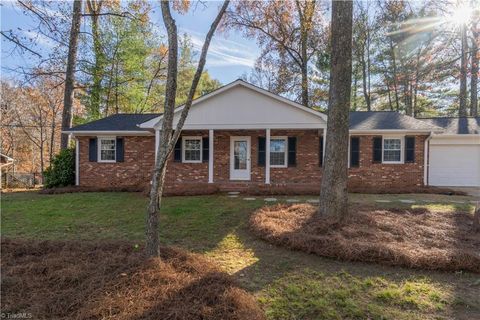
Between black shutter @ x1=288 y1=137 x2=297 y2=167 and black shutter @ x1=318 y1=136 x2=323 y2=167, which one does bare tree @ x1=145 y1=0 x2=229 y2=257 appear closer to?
black shutter @ x1=288 y1=137 x2=297 y2=167

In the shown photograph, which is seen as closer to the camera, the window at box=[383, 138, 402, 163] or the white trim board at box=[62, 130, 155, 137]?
the window at box=[383, 138, 402, 163]

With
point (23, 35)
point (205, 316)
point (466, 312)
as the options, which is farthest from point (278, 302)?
point (23, 35)

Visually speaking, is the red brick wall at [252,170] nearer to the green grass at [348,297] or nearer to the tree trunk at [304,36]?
the green grass at [348,297]

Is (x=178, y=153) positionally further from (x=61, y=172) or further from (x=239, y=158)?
(x=61, y=172)

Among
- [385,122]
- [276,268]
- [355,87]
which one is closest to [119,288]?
[276,268]

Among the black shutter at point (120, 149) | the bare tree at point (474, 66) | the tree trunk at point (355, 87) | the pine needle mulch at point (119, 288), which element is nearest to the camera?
the pine needle mulch at point (119, 288)

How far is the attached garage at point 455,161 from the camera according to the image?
45.7 feet

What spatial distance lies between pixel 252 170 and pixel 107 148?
6900mm

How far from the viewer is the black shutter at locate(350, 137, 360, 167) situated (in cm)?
1270

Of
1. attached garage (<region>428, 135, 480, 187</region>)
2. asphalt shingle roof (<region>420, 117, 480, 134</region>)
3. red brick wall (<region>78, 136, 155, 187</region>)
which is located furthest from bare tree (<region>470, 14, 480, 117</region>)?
red brick wall (<region>78, 136, 155, 187</region>)

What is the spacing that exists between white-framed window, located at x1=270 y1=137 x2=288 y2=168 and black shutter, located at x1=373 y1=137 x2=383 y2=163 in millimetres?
3792

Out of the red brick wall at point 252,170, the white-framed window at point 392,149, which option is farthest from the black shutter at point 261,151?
the white-framed window at point 392,149

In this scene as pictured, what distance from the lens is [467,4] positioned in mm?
15695

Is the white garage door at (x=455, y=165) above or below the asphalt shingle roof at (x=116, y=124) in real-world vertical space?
below
